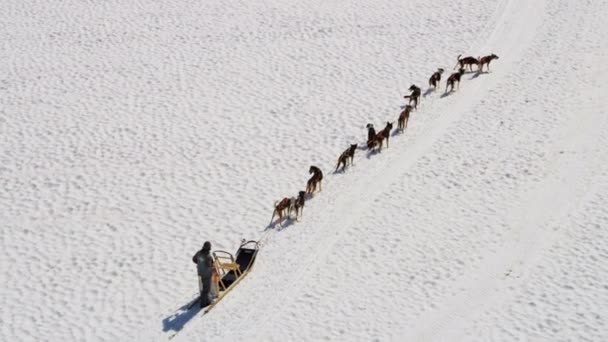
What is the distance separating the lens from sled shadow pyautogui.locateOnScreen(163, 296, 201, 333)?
14.6 meters

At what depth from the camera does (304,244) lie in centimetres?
1684

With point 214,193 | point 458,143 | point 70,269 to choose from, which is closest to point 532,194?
point 458,143

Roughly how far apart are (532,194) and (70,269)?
11.3 m

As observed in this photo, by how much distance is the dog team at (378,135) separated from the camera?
17872 mm

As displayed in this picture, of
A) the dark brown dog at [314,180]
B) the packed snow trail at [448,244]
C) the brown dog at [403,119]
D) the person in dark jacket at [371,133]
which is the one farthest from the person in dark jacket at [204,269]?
the brown dog at [403,119]

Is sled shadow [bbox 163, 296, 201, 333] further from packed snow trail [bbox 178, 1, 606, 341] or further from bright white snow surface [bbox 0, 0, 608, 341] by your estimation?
packed snow trail [bbox 178, 1, 606, 341]

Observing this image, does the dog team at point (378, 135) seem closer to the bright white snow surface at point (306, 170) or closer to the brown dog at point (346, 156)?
the brown dog at point (346, 156)

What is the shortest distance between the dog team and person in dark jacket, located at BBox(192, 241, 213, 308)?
3400 mm

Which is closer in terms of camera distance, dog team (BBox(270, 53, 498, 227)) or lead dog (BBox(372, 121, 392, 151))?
dog team (BBox(270, 53, 498, 227))

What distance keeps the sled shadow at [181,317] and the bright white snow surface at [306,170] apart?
7cm

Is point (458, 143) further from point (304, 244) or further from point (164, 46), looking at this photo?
point (164, 46)

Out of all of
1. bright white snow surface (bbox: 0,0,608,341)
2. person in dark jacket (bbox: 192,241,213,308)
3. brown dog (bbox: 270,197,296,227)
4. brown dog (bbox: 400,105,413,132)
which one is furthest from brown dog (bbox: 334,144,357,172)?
person in dark jacket (bbox: 192,241,213,308)

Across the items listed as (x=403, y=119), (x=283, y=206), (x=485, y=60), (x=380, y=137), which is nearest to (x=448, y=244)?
(x=283, y=206)

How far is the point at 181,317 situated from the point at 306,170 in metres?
7.22
